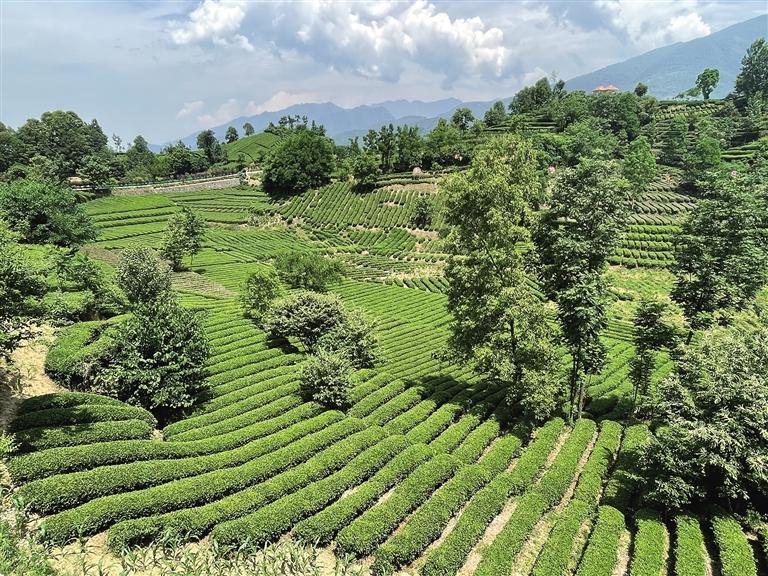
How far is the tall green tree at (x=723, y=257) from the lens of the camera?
2667 centimetres

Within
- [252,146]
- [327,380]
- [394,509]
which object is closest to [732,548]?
[394,509]

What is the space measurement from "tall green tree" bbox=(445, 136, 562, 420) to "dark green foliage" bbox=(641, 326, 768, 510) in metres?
5.92

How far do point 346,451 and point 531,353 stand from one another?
10.6 metres

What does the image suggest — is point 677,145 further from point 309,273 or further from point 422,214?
point 309,273

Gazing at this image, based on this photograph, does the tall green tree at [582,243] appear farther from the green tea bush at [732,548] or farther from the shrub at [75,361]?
the shrub at [75,361]

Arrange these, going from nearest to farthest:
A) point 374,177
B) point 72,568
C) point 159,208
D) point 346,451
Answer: point 72,568 → point 346,451 → point 159,208 → point 374,177

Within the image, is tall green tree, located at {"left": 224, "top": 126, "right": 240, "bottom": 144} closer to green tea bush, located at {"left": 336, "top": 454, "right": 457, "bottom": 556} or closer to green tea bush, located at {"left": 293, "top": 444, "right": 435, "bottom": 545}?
green tea bush, located at {"left": 293, "top": 444, "right": 435, "bottom": 545}

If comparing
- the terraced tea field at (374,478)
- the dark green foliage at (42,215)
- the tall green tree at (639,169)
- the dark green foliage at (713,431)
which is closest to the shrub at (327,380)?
the terraced tea field at (374,478)

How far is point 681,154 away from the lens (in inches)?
3922

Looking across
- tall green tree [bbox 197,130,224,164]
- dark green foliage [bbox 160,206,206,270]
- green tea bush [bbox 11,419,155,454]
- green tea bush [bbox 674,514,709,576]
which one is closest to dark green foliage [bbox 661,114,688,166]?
dark green foliage [bbox 160,206,206,270]

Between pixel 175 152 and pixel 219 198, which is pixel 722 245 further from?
pixel 175 152

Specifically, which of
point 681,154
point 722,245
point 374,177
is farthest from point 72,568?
point 681,154

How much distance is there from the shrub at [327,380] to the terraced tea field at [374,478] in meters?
0.71

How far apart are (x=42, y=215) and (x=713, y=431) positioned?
62.1 m
